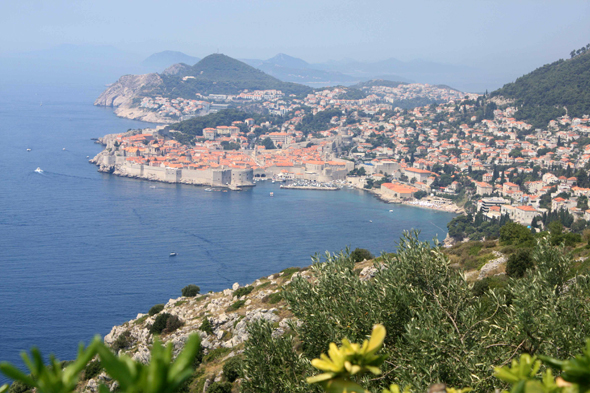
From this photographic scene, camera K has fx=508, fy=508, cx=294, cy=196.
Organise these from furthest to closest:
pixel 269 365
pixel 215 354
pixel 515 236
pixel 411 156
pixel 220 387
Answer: pixel 411 156
pixel 515 236
pixel 215 354
pixel 220 387
pixel 269 365

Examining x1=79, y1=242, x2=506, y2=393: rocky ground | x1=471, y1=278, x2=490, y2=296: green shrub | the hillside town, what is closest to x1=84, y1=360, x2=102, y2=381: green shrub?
x1=79, y1=242, x2=506, y2=393: rocky ground

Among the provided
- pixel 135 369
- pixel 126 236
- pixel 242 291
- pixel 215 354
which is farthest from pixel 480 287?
pixel 126 236

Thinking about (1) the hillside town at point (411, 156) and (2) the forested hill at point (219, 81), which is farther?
(2) the forested hill at point (219, 81)

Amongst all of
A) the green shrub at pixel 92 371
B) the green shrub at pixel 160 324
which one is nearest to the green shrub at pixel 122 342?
the green shrub at pixel 160 324

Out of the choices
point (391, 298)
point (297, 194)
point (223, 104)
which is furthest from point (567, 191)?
point (223, 104)

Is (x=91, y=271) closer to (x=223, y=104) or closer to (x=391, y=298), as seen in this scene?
(x=391, y=298)

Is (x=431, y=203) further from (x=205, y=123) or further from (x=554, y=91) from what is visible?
(x=205, y=123)

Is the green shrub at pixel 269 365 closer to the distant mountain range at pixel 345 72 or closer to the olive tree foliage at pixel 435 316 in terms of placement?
the olive tree foliage at pixel 435 316

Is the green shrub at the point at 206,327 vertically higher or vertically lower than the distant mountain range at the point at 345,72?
lower
